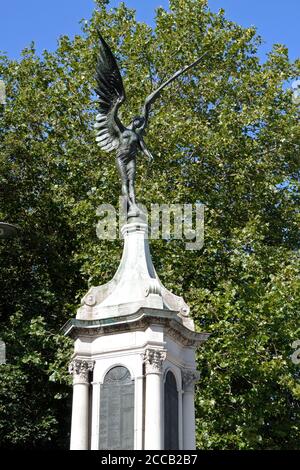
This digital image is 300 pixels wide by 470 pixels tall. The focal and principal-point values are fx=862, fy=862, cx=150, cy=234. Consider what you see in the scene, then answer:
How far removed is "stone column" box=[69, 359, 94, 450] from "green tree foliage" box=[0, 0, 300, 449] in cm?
652

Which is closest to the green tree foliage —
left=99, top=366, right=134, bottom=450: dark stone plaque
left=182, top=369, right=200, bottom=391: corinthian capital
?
left=182, top=369, right=200, bottom=391: corinthian capital

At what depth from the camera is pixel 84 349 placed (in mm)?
11773

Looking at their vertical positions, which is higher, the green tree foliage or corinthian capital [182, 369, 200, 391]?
the green tree foliage

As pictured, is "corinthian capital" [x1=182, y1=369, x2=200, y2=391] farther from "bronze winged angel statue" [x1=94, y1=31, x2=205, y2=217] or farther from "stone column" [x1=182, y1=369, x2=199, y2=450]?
"bronze winged angel statue" [x1=94, y1=31, x2=205, y2=217]

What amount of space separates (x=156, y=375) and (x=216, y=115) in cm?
1519

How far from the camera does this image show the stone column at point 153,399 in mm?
10742

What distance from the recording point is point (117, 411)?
1122 cm

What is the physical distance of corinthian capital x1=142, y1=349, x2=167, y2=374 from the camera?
36.7ft

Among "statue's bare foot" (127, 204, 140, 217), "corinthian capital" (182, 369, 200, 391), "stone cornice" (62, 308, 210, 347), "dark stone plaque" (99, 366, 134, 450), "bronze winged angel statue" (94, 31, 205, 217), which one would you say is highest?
"bronze winged angel statue" (94, 31, 205, 217)

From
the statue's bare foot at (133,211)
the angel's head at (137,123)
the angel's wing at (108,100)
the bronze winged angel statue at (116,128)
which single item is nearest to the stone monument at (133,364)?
the statue's bare foot at (133,211)

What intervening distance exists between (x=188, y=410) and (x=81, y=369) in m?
1.61

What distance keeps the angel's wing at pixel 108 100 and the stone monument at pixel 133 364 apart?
65.3 inches

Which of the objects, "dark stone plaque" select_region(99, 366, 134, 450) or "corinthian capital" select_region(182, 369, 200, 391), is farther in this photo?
"corinthian capital" select_region(182, 369, 200, 391)

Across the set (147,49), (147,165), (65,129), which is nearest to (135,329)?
(147,165)
